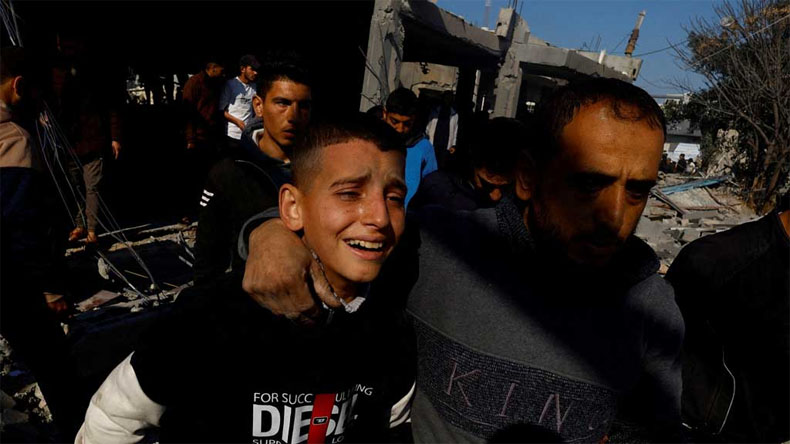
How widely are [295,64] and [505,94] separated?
743 centimetres

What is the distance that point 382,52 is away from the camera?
5414 mm

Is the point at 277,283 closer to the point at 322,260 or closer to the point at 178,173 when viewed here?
the point at 322,260

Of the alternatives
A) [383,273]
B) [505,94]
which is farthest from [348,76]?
[383,273]

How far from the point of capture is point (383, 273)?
1371 mm

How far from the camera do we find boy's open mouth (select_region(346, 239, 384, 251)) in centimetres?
123

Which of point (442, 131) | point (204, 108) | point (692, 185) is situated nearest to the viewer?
point (204, 108)

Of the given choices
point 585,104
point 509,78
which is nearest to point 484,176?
point 585,104

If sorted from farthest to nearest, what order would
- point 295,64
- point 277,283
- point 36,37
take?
point 36,37 → point 295,64 → point 277,283

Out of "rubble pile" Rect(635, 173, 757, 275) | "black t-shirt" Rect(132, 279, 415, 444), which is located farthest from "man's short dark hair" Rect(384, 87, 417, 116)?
"rubble pile" Rect(635, 173, 757, 275)

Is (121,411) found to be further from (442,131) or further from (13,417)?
(442,131)

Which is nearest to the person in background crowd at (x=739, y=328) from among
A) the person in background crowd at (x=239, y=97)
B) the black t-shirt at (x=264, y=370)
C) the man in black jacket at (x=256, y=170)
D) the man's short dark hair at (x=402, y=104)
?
the black t-shirt at (x=264, y=370)

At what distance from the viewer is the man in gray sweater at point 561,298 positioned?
114 cm

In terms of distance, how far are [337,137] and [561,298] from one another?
0.77m

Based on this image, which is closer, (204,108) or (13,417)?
(13,417)
